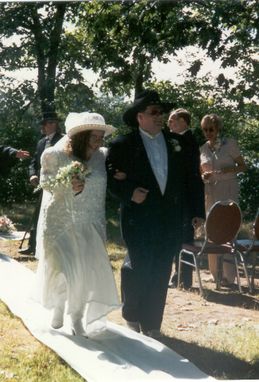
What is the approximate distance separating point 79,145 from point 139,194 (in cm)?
63

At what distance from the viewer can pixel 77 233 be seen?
4.86m

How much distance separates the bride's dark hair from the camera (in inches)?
187

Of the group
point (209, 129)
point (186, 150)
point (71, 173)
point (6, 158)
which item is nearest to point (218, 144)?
point (209, 129)

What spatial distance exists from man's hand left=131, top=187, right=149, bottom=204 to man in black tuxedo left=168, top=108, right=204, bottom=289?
0.62 meters

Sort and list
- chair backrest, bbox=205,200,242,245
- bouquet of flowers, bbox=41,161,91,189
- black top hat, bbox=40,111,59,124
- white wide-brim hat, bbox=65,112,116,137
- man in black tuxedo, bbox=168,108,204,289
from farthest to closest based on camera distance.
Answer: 1. black top hat, bbox=40,111,59,124
2. chair backrest, bbox=205,200,242,245
3. man in black tuxedo, bbox=168,108,204,289
4. white wide-brim hat, bbox=65,112,116,137
5. bouquet of flowers, bbox=41,161,91,189

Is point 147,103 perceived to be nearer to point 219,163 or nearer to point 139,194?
point 139,194

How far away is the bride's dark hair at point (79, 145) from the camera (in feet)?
15.6

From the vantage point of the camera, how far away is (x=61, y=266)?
4812 millimetres

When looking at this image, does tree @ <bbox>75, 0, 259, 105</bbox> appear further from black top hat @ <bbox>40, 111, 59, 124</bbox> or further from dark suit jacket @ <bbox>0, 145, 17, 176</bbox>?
dark suit jacket @ <bbox>0, 145, 17, 176</bbox>

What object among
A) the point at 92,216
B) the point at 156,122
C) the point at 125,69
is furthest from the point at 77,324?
the point at 125,69

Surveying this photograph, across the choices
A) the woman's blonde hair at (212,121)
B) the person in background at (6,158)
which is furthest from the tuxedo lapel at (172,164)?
the person in background at (6,158)

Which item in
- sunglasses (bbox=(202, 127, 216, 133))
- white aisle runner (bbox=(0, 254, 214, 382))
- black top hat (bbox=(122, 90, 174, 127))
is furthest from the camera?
sunglasses (bbox=(202, 127, 216, 133))

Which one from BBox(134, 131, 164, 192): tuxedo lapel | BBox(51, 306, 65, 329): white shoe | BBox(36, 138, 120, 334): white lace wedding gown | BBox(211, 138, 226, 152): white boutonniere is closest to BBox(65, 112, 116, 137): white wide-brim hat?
BBox(36, 138, 120, 334): white lace wedding gown

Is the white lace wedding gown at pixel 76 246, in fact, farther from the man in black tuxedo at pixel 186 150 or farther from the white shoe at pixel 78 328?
the man in black tuxedo at pixel 186 150
